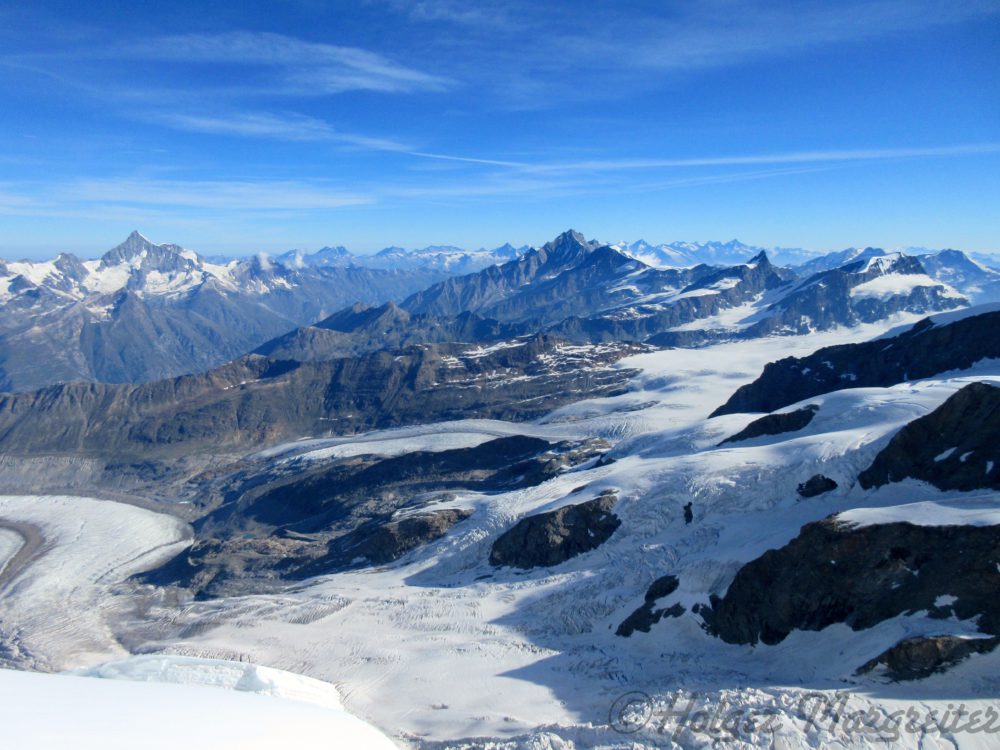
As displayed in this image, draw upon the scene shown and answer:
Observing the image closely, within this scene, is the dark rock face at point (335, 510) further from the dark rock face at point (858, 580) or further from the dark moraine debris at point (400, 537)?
the dark rock face at point (858, 580)

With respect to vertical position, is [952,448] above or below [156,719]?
below

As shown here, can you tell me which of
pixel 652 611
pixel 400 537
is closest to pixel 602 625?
pixel 652 611

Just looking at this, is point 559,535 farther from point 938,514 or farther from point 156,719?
point 156,719

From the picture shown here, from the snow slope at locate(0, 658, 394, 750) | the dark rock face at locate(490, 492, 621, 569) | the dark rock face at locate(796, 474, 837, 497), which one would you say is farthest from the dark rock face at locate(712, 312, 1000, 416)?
the snow slope at locate(0, 658, 394, 750)

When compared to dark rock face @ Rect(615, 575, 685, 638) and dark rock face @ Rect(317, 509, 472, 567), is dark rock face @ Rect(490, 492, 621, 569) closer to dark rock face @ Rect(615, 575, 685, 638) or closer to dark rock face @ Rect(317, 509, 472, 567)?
dark rock face @ Rect(615, 575, 685, 638)

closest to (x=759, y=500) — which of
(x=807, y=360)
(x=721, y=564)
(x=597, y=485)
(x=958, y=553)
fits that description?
(x=721, y=564)

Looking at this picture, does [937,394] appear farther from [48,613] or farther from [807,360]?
[48,613]
